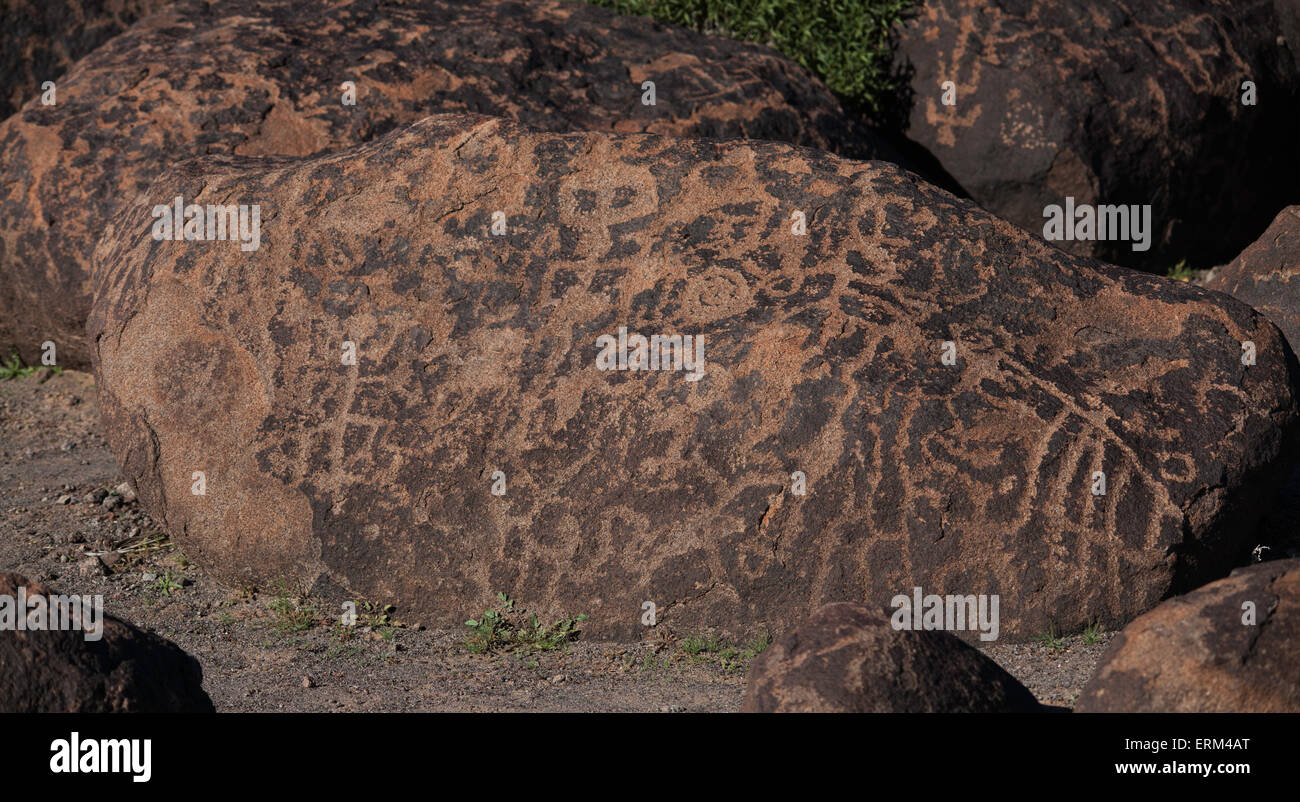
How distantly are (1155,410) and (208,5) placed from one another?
4.80m

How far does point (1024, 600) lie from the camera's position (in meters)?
3.88

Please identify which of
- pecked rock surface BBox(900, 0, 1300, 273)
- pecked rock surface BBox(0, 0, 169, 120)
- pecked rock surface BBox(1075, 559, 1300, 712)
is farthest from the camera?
pecked rock surface BBox(0, 0, 169, 120)

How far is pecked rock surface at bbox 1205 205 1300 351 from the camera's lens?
210 inches

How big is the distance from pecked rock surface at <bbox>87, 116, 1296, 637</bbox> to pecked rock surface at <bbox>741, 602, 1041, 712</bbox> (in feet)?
2.65

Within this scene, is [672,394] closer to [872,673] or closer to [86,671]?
[872,673]

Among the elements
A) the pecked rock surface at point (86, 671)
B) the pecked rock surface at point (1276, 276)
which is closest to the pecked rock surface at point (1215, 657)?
the pecked rock surface at point (86, 671)

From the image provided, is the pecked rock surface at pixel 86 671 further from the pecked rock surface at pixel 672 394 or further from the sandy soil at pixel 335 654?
the pecked rock surface at pixel 672 394

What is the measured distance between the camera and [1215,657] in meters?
2.90

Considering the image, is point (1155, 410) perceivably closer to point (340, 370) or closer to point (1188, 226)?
point (340, 370)

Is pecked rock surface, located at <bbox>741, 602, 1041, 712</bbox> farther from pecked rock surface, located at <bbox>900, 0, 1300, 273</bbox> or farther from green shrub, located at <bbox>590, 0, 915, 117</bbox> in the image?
green shrub, located at <bbox>590, 0, 915, 117</bbox>

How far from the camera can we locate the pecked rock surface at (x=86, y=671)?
2781 mm

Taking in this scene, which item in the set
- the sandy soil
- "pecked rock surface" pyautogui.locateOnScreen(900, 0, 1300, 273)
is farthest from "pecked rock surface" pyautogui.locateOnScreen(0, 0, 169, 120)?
"pecked rock surface" pyautogui.locateOnScreen(900, 0, 1300, 273)

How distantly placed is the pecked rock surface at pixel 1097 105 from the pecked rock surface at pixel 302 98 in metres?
1.01

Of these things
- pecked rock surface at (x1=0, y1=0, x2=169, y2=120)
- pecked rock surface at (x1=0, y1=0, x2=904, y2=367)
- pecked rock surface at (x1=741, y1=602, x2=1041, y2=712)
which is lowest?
pecked rock surface at (x1=741, y1=602, x2=1041, y2=712)
